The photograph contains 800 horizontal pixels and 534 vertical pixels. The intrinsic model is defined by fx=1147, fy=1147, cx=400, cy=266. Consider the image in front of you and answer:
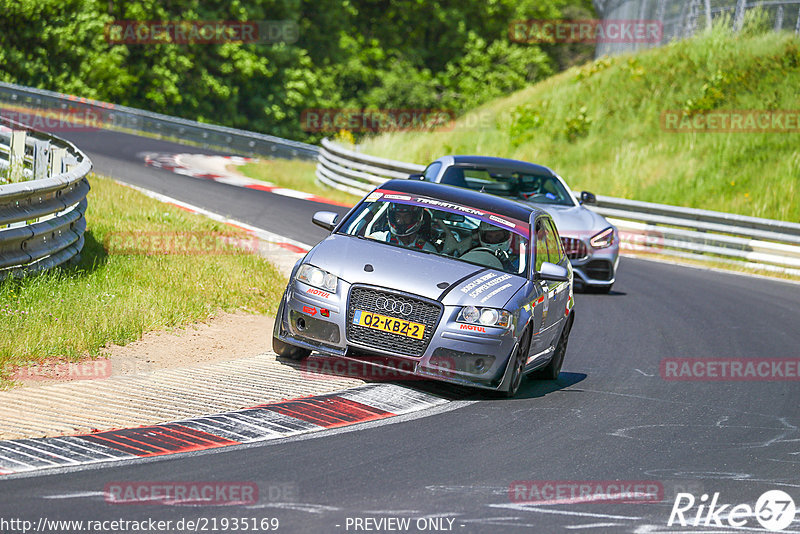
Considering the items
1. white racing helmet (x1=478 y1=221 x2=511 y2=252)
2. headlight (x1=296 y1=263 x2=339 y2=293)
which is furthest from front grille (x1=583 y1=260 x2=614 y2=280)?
headlight (x1=296 y1=263 x2=339 y2=293)

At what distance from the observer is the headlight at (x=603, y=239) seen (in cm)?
1522

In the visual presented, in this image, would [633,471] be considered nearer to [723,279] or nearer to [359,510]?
[359,510]

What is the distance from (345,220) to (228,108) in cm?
4325

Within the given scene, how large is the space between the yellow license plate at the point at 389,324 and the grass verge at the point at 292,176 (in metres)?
15.6

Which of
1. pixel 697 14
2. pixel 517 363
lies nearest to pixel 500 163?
pixel 517 363

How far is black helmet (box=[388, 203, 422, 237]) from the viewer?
9664 millimetres

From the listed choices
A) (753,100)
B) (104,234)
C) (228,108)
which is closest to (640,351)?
(104,234)

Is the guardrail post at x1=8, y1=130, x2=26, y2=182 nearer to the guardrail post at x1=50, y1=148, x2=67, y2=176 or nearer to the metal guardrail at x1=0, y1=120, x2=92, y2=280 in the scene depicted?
the metal guardrail at x1=0, y1=120, x2=92, y2=280

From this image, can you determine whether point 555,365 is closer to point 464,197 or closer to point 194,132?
point 464,197

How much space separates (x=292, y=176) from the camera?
30047mm

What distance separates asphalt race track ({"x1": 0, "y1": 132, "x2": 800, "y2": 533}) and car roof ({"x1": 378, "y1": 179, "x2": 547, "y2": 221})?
1.52 metres

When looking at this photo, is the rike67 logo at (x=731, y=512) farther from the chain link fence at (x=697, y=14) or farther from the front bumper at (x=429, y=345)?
the chain link fence at (x=697, y=14)

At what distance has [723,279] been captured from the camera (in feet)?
63.4

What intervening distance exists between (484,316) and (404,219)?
153 cm
